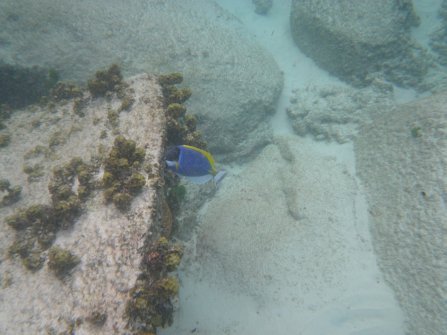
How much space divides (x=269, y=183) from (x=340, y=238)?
5.18 feet

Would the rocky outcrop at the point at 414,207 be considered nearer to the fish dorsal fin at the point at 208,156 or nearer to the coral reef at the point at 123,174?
the fish dorsal fin at the point at 208,156

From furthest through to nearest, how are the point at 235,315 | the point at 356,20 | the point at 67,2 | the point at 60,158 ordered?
the point at 356,20, the point at 67,2, the point at 235,315, the point at 60,158

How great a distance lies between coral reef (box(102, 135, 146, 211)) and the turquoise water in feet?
3.59

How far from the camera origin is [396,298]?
13.4 feet

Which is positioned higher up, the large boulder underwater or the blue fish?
the blue fish

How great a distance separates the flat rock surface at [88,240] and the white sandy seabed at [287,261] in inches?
75.9

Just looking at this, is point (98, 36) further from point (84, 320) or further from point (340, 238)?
point (340, 238)

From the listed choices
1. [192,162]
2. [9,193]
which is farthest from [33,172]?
[192,162]

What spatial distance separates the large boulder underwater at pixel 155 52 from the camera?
5352 mm

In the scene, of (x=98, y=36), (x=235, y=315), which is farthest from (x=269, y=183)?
(x=98, y=36)

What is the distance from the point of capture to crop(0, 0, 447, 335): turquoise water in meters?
4.00

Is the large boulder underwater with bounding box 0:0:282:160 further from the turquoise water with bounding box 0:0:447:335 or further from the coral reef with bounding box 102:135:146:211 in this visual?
the coral reef with bounding box 102:135:146:211

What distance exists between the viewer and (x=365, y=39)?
6.74 meters

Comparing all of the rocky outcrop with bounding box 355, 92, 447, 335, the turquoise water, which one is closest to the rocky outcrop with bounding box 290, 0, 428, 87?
the turquoise water
